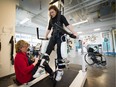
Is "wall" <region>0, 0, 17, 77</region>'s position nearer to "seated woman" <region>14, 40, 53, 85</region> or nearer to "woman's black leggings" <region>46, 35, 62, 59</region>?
"seated woman" <region>14, 40, 53, 85</region>

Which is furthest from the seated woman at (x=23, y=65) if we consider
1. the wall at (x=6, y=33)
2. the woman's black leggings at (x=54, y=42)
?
the wall at (x=6, y=33)

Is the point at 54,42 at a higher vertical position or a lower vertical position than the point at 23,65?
higher

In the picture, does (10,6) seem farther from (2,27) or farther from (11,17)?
(2,27)

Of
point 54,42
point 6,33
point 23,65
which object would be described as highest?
point 6,33

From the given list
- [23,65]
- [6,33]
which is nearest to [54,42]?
[23,65]

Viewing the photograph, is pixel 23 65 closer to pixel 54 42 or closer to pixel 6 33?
pixel 54 42

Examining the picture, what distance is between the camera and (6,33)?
3.37 m

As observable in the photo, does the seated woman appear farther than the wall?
No

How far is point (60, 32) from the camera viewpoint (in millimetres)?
1869

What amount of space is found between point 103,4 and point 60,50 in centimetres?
471

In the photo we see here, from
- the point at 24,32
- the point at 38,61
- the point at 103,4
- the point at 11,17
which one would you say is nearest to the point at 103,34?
the point at 103,4

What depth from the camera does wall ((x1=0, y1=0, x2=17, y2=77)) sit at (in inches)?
126

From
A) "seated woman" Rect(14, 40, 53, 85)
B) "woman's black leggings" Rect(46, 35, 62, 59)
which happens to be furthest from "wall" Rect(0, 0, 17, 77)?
"woman's black leggings" Rect(46, 35, 62, 59)

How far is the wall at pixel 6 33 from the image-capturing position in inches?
126
